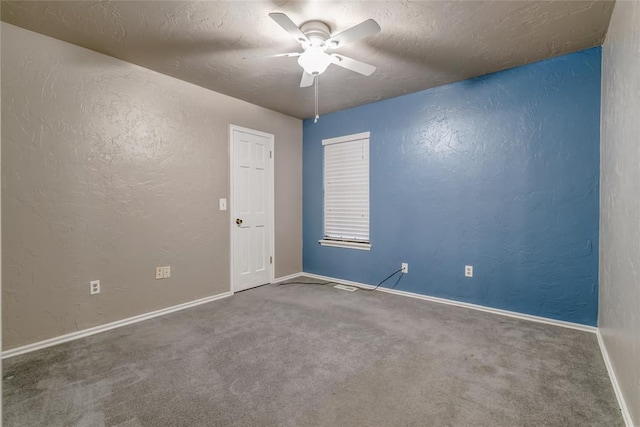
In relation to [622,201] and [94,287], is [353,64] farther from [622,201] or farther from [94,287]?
[94,287]

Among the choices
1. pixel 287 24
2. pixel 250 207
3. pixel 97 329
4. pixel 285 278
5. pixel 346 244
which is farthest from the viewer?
pixel 285 278

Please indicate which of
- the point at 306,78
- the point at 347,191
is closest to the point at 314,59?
the point at 306,78

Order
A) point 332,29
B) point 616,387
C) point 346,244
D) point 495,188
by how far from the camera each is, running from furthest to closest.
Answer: point 346,244 → point 495,188 → point 332,29 → point 616,387

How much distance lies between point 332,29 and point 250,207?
7.89ft

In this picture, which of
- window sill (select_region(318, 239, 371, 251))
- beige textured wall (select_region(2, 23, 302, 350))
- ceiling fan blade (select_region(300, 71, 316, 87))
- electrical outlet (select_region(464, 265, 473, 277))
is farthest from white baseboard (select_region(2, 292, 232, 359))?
electrical outlet (select_region(464, 265, 473, 277))

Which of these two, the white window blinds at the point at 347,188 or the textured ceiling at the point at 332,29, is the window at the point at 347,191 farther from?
the textured ceiling at the point at 332,29

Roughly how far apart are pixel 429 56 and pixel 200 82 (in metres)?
2.30

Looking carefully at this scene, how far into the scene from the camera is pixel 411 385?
86.6 inches

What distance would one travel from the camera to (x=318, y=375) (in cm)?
231

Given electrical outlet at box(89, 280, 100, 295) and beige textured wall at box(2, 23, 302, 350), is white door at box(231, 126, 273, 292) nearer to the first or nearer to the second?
beige textured wall at box(2, 23, 302, 350)

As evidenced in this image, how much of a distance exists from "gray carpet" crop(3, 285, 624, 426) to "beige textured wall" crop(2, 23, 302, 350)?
1.20 ft

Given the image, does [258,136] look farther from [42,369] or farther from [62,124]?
[42,369]

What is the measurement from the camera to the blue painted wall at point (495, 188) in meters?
3.04

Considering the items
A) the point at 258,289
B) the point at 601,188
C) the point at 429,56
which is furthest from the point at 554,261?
the point at 258,289
